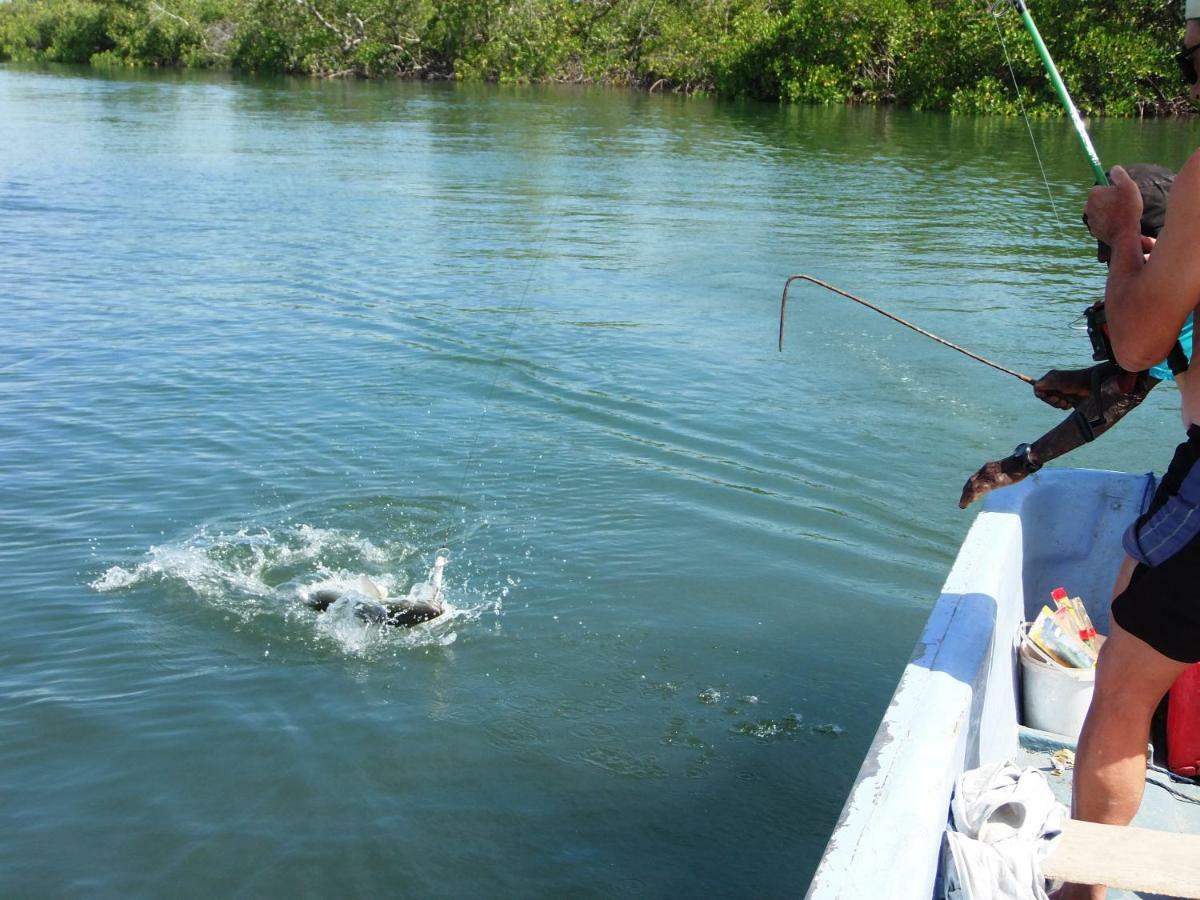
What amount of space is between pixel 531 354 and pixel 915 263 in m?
5.39

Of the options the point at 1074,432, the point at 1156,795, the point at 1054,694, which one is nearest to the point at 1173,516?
the point at 1074,432

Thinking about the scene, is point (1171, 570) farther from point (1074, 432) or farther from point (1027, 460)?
point (1027, 460)

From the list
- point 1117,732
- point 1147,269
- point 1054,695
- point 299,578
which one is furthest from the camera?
point 299,578

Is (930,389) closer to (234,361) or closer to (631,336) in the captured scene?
(631,336)

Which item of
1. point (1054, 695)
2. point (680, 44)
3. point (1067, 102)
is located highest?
point (680, 44)

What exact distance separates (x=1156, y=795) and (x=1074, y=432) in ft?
3.64

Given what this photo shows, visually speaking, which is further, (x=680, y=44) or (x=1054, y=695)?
(x=680, y=44)

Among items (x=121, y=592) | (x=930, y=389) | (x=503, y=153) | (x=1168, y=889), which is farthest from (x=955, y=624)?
(x=503, y=153)

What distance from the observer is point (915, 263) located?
13.3 meters

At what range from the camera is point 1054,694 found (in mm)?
4031

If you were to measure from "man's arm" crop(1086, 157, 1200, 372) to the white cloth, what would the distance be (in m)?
0.97

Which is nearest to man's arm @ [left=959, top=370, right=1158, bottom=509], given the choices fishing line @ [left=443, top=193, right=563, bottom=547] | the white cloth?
the white cloth

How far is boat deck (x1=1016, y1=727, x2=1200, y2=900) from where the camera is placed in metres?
3.55

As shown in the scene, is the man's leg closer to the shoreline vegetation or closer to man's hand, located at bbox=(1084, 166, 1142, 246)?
man's hand, located at bbox=(1084, 166, 1142, 246)
